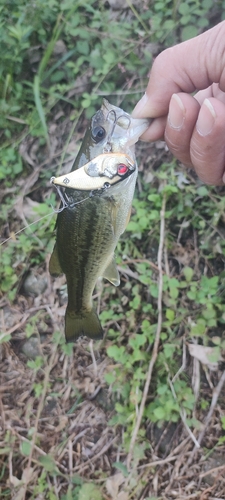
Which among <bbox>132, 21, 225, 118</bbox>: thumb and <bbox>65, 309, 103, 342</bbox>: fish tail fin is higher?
<bbox>132, 21, 225, 118</bbox>: thumb

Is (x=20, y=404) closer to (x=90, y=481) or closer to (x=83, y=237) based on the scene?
(x=90, y=481)

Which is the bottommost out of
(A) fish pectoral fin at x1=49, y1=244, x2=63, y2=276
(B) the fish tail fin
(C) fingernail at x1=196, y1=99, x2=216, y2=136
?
(B) the fish tail fin

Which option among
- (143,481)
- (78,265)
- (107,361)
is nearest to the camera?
(78,265)

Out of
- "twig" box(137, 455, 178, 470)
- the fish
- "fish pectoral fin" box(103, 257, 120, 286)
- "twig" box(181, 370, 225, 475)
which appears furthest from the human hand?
"twig" box(137, 455, 178, 470)

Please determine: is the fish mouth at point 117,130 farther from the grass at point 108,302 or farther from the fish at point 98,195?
the grass at point 108,302

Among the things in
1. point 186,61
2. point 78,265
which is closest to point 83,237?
point 78,265

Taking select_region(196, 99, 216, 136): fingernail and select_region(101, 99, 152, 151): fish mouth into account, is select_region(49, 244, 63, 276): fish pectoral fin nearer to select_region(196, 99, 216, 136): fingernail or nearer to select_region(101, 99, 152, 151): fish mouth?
select_region(101, 99, 152, 151): fish mouth

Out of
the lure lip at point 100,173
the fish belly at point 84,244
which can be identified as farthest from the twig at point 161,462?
the lure lip at point 100,173
